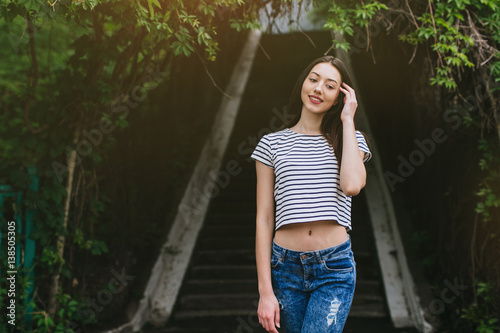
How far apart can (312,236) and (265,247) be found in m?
0.22

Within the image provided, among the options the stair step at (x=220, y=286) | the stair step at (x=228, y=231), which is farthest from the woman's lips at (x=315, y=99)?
the stair step at (x=228, y=231)

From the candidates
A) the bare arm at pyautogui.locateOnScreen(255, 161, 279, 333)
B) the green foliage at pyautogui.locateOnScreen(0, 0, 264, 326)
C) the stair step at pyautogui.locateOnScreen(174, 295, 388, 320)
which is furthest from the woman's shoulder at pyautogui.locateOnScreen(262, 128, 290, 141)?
the stair step at pyautogui.locateOnScreen(174, 295, 388, 320)

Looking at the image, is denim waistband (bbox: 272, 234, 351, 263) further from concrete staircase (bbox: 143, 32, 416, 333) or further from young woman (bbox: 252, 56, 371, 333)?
concrete staircase (bbox: 143, 32, 416, 333)

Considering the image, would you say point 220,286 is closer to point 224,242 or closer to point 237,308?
point 237,308

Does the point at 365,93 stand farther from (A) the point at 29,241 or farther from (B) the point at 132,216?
(A) the point at 29,241

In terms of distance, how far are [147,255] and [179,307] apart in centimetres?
86

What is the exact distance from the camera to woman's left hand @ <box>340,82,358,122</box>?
2.34 meters

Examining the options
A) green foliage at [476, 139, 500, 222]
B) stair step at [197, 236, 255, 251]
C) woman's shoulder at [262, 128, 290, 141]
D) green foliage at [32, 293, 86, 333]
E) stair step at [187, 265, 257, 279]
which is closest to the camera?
woman's shoulder at [262, 128, 290, 141]

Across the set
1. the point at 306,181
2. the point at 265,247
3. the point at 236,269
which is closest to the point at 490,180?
the point at 306,181

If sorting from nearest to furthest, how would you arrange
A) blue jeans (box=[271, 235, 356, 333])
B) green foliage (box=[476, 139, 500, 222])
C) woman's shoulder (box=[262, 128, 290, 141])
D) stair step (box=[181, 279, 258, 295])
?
blue jeans (box=[271, 235, 356, 333]) → woman's shoulder (box=[262, 128, 290, 141]) → green foliage (box=[476, 139, 500, 222]) → stair step (box=[181, 279, 258, 295])

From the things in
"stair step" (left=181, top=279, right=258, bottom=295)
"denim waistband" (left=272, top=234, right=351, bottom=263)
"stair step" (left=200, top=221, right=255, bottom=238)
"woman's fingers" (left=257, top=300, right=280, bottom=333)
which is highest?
"stair step" (left=200, top=221, right=255, bottom=238)

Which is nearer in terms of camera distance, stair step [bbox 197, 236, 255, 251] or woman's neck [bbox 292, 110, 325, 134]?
woman's neck [bbox 292, 110, 325, 134]

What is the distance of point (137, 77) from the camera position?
16.6 feet

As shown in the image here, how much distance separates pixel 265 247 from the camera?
2.33 metres
